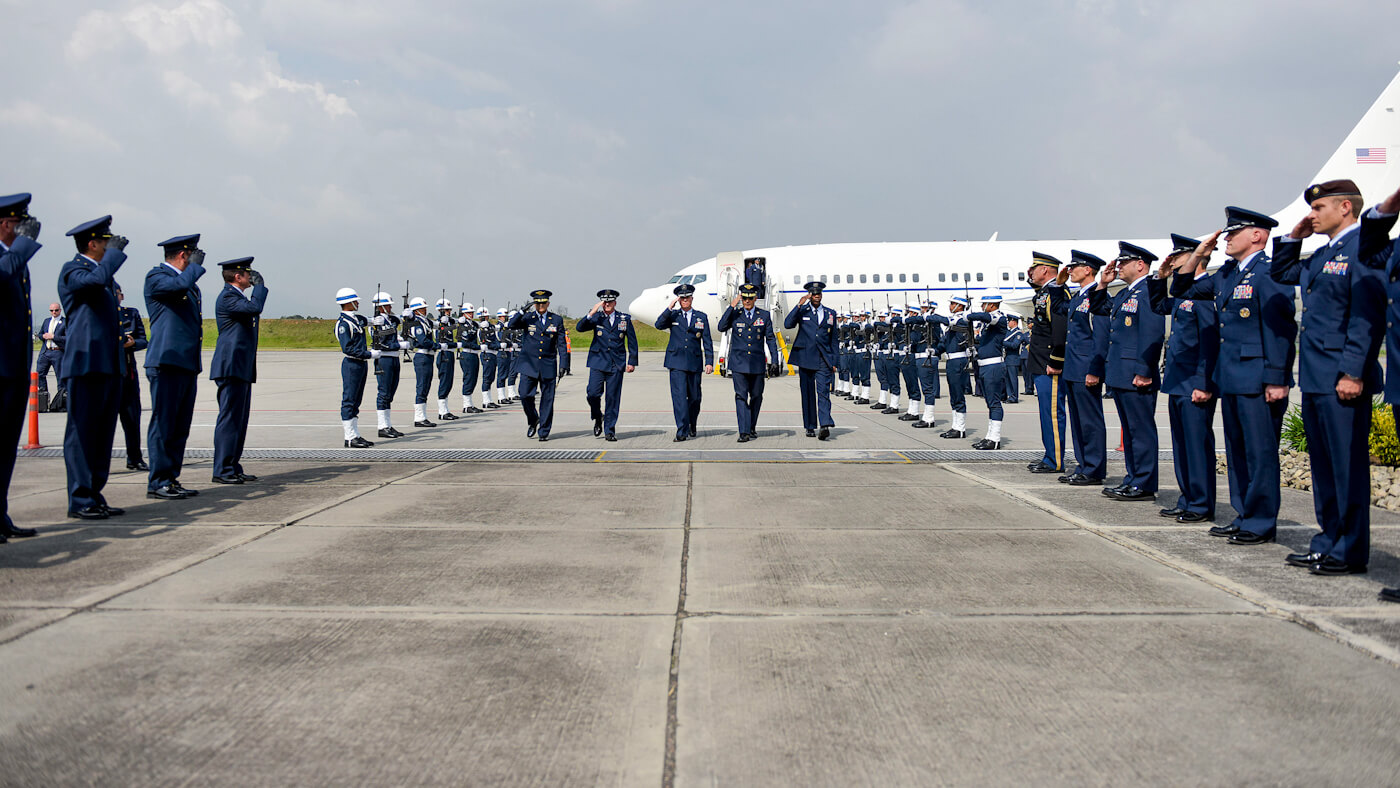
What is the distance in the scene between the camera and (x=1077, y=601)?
11.8 feet

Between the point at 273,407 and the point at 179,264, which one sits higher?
the point at 179,264

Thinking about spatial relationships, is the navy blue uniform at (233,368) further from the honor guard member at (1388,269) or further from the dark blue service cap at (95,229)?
the honor guard member at (1388,269)

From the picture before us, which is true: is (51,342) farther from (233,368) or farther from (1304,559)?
(1304,559)

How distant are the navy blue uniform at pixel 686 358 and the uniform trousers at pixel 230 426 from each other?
191 inches

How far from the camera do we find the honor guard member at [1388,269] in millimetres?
3676

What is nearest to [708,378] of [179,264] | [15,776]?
[179,264]

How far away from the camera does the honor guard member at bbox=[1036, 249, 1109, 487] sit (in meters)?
6.88

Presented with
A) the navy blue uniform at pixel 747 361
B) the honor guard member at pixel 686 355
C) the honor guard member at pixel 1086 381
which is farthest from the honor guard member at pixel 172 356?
the honor guard member at pixel 1086 381

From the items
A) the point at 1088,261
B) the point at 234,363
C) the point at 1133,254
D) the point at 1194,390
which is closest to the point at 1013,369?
the point at 1088,261

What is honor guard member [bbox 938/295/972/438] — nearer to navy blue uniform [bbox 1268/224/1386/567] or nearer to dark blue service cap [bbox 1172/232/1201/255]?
dark blue service cap [bbox 1172/232/1201/255]

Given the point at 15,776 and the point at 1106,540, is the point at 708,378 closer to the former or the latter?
the point at 1106,540

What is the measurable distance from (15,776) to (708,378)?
77.6 feet

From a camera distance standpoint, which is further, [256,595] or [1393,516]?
[1393,516]

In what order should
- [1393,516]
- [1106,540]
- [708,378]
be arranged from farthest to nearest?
[708,378] → [1393,516] → [1106,540]
